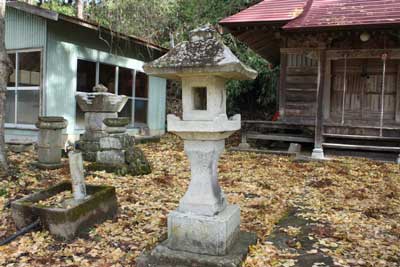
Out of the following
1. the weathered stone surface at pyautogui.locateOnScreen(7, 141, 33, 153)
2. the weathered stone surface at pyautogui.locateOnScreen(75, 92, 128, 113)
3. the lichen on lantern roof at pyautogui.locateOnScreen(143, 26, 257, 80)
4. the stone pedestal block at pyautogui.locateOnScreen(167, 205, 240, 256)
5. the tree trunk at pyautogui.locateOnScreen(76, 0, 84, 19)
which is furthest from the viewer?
the tree trunk at pyautogui.locateOnScreen(76, 0, 84, 19)

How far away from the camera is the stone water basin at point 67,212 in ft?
12.4

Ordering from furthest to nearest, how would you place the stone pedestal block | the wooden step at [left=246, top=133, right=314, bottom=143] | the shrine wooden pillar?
the wooden step at [left=246, top=133, right=314, bottom=143] < the shrine wooden pillar < the stone pedestal block

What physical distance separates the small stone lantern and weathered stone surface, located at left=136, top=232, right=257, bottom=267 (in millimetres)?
4080

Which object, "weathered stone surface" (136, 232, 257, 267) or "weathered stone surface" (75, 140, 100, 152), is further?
"weathered stone surface" (75, 140, 100, 152)

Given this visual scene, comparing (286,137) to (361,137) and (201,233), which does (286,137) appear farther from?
(201,233)

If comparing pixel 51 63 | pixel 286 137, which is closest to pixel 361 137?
pixel 286 137

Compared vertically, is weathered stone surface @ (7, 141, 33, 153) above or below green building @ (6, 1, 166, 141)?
below

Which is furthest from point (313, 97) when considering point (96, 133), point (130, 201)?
point (130, 201)

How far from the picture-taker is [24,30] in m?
9.43

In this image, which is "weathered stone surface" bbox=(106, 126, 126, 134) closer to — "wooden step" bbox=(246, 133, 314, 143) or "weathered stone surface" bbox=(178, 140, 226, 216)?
"weathered stone surface" bbox=(178, 140, 226, 216)

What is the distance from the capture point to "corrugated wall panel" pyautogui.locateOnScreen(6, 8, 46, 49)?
912 cm

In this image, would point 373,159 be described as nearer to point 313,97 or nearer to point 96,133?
point 313,97

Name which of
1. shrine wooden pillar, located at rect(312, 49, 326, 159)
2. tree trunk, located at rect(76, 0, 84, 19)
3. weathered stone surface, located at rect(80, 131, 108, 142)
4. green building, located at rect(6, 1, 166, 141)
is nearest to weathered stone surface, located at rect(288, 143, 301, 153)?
shrine wooden pillar, located at rect(312, 49, 326, 159)

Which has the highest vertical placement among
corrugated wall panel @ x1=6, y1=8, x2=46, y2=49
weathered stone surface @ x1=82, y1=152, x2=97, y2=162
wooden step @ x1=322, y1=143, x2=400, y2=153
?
corrugated wall panel @ x1=6, y1=8, x2=46, y2=49
